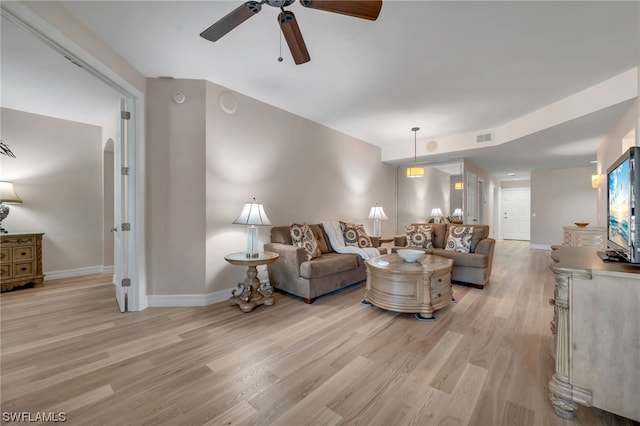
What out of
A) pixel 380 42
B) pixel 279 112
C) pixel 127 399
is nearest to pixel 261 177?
pixel 279 112

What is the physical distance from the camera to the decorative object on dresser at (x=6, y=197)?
3438mm

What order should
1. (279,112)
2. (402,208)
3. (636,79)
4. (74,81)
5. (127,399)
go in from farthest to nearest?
1. (402,208)
2. (279,112)
3. (74,81)
4. (636,79)
5. (127,399)

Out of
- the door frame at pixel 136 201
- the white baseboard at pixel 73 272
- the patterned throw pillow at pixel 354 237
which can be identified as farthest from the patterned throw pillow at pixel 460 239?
the white baseboard at pixel 73 272

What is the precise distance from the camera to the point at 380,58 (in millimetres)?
2566

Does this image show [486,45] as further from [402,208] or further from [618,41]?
[402,208]

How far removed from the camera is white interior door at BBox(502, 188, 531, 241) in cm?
925

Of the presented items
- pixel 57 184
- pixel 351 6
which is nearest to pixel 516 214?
pixel 351 6

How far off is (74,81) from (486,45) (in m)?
4.43

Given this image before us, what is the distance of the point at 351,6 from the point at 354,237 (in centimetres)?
318

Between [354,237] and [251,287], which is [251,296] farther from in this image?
[354,237]

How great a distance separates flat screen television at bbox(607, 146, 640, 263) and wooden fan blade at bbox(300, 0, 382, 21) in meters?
1.50

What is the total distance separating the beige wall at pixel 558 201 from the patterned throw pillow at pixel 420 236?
5.49 metres

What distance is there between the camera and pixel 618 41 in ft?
7.54

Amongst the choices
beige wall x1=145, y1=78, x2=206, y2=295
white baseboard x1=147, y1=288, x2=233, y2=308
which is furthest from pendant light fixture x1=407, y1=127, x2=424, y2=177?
white baseboard x1=147, y1=288, x2=233, y2=308
